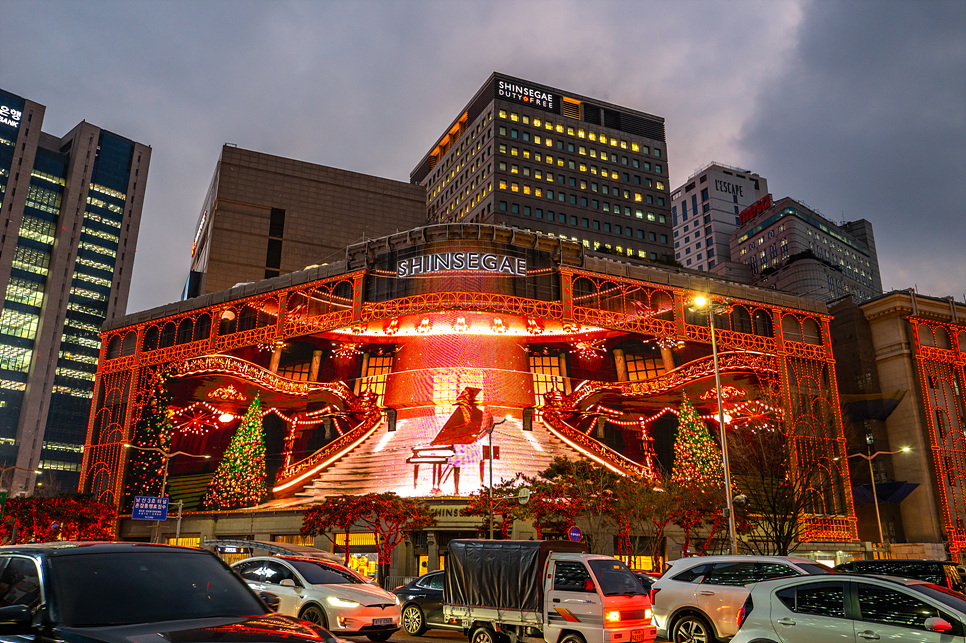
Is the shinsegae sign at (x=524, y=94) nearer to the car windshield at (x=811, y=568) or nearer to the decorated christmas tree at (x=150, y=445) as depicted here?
the decorated christmas tree at (x=150, y=445)

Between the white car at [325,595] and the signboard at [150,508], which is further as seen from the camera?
the signboard at [150,508]

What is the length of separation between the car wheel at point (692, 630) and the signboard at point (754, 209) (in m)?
148

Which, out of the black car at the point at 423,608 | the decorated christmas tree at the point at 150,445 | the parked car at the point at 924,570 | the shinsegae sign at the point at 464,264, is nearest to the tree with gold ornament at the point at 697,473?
the shinsegae sign at the point at 464,264

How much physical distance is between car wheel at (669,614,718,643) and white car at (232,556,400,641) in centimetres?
571

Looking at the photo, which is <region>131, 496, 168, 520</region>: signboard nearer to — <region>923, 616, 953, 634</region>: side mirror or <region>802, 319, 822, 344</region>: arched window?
<region>923, 616, 953, 634</region>: side mirror

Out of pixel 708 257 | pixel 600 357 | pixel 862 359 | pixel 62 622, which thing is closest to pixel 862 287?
pixel 708 257

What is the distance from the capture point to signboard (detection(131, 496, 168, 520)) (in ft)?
130

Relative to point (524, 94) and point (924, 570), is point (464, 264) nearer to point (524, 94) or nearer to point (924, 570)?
point (924, 570)

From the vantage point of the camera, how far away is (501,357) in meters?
45.0

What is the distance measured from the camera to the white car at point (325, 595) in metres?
13.9

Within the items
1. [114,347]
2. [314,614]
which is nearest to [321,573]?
[314,614]

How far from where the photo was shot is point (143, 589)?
589 centimetres

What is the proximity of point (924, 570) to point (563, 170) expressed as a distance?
97096 millimetres

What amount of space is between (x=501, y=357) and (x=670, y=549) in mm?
15092
